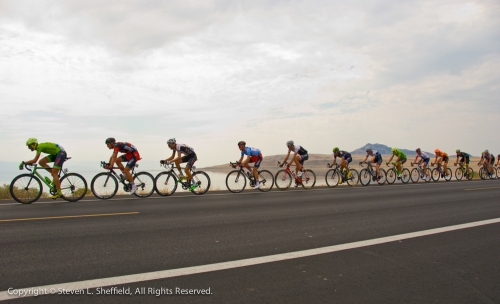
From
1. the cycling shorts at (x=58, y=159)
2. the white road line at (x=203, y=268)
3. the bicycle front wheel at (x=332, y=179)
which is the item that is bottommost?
the white road line at (x=203, y=268)

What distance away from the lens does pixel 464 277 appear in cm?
415

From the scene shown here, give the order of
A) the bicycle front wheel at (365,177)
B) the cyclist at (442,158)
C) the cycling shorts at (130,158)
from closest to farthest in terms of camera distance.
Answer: the cycling shorts at (130,158) → the bicycle front wheel at (365,177) → the cyclist at (442,158)

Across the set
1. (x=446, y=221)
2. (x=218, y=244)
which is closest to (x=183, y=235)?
(x=218, y=244)

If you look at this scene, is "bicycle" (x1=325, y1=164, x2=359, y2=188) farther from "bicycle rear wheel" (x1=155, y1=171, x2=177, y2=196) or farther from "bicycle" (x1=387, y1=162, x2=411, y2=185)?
"bicycle rear wheel" (x1=155, y1=171, x2=177, y2=196)

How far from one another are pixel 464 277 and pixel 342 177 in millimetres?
14381

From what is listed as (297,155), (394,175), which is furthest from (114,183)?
(394,175)

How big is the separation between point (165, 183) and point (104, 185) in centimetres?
216

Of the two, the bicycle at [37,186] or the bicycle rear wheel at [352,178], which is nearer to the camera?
the bicycle at [37,186]

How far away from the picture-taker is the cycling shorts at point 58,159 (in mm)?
11070

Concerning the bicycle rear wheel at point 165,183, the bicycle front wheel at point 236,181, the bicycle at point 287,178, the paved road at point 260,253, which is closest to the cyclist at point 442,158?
the bicycle at point 287,178

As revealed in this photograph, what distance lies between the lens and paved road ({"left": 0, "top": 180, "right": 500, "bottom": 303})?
3.66m

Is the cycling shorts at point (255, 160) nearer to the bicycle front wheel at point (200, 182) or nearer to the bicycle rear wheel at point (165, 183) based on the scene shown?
the bicycle front wheel at point (200, 182)

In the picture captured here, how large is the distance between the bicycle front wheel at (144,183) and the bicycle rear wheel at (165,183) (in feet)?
0.69

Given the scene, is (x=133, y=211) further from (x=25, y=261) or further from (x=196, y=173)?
(x=196, y=173)
